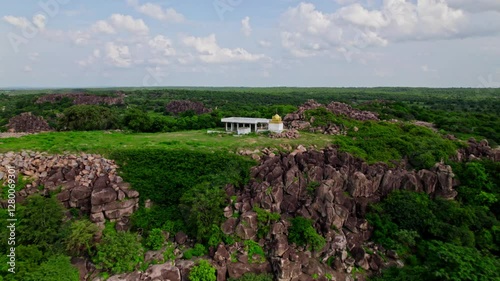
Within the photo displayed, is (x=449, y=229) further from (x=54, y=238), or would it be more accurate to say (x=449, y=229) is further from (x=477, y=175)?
(x=54, y=238)

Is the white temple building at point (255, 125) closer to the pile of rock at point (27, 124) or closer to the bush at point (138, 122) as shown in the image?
the bush at point (138, 122)

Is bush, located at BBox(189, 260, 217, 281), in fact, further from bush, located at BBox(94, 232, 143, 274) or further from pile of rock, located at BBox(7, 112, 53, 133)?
pile of rock, located at BBox(7, 112, 53, 133)

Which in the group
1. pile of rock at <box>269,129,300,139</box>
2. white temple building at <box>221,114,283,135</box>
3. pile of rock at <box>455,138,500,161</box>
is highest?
white temple building at <box>221,114,283,135</box>

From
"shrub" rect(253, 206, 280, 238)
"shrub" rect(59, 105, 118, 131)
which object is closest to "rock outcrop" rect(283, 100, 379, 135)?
"shrub" rect(253, 206, 280, 238)

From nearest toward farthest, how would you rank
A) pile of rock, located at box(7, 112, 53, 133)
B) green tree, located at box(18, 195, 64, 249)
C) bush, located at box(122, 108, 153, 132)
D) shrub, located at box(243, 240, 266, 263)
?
green tree, located at box(18, 195, 64, 249) → shrub, located at box(243, 240, 266, 263) → bush, located at box(122, 108, 153, 132) → pile of rock, located at box(7, 112, 53, 133)

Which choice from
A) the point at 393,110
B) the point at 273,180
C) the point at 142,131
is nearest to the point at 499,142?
the point at 393,110

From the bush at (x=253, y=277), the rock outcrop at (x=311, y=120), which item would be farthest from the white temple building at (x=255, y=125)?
the bush at (x=253, y=277)

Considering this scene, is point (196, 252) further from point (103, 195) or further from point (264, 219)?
point (103, 195)
